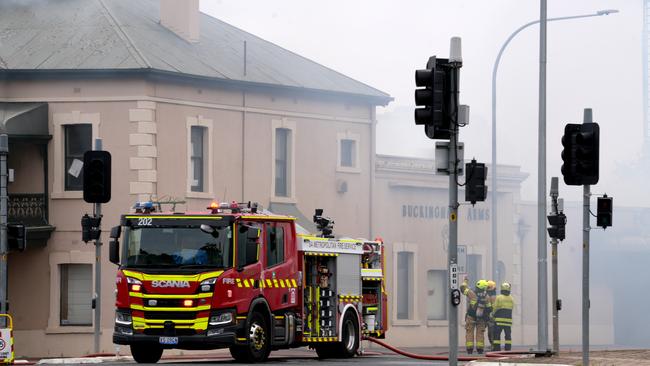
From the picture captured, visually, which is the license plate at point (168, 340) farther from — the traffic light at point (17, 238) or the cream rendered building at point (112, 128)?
the cream rendered building at point (112, 128)

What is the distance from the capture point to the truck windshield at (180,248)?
23797 mm

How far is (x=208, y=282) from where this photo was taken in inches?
926

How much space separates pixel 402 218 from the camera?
149ft

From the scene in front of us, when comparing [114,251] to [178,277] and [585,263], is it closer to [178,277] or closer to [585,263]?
[178,277]

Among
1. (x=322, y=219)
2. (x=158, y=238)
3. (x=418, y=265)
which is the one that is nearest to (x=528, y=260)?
(x=418, y=265)

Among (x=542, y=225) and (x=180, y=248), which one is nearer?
(x=180, y=248)

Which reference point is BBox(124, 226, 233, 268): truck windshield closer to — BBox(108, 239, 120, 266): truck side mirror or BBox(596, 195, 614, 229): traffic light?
BBox(108, 239, 120, 266): truck side mirror

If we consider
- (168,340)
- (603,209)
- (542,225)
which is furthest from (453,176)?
(542,225)

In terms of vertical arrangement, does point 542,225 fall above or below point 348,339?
above

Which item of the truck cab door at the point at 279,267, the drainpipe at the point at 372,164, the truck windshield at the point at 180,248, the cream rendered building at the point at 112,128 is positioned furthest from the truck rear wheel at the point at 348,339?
the drainpipe at the point at 372,164

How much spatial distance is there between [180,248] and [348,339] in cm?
558

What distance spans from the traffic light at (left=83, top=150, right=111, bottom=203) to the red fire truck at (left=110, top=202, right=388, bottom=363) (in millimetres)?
3083

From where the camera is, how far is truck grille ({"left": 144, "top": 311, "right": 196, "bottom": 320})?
23.6m

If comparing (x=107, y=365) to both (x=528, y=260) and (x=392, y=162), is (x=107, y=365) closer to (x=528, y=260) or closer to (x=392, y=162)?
(x=392, y=162)
